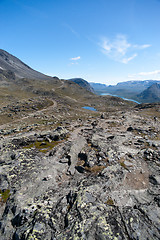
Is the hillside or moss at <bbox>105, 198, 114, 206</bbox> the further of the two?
moss at <bbox>105, 198, 114, 206</bbox>

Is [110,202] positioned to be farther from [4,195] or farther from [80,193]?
[4,195]

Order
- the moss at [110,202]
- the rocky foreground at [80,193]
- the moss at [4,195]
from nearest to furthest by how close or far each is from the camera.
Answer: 1. the rocky foreground at [80,193]
2. the moss at [110,202]
3. the moss at [4,195]

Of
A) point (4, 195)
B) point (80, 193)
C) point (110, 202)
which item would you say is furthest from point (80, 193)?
point (4, 195)

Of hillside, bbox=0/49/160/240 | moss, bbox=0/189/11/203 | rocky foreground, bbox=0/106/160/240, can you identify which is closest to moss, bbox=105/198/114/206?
rocky foreground, bbox=0/106/160/240

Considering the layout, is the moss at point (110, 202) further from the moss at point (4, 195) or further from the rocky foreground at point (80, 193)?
the moss at point (4, 195)

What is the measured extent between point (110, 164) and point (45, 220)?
51.6ft

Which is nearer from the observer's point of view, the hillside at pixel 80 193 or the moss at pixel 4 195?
the hillside at pixel 80 193

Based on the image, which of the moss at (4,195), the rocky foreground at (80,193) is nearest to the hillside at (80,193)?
the rocky foreground at (80,193)

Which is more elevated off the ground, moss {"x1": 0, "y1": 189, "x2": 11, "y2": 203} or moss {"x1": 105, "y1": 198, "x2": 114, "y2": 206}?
moss {"x1": 105, "y1": 198, "x2": 114, "y2": 206}

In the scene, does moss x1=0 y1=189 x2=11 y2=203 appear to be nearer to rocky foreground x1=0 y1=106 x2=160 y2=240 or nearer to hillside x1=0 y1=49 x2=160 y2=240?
rocky foreground x1=0 y1=106 x2=160 y2=240

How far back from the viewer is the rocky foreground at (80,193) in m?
13.0

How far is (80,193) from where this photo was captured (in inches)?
682

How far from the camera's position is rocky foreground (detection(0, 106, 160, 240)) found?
42.6ft

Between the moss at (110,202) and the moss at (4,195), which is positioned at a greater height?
the moss at (110,202)
